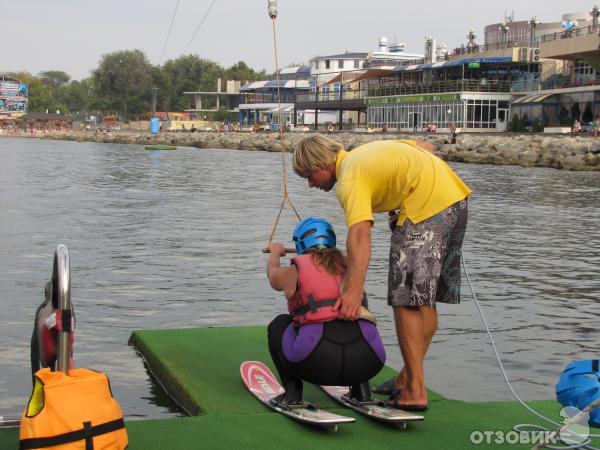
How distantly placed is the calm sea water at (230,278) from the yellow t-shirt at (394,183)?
2.08m

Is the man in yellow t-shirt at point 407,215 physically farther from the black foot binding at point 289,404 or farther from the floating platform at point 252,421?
the black foot binding at point 289,404

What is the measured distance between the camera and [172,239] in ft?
52.1

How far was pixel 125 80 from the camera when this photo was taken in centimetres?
15000

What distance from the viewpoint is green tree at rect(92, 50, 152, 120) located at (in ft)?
490

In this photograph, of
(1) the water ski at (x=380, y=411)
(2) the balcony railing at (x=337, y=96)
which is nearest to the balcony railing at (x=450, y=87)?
(2) the balcony railing at (x=337, y=96)

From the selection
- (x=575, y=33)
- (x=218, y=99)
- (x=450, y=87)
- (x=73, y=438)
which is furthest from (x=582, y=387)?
(x=218, y=99)

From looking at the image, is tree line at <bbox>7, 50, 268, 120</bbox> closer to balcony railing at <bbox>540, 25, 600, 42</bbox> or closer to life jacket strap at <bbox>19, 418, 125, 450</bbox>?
balcony railing at <bbox>540, 25, 600, 42</bbox>

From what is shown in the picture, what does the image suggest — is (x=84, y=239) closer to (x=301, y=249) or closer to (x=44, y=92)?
(x=301, y=249)

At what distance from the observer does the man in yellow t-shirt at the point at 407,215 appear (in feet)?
15.6

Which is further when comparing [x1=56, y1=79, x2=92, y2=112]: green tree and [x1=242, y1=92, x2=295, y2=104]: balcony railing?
[x1=56, y1=79, x2=92, y2=112]: green tree

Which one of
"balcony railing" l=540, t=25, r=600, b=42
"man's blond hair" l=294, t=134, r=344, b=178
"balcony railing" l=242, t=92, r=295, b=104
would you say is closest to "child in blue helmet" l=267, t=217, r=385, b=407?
"man's blond hair" l=294, t=134, r=344, b=178

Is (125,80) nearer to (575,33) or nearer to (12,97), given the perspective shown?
(12,97)

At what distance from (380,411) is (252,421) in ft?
2.22

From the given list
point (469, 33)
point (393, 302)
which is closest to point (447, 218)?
point (393, 302)
